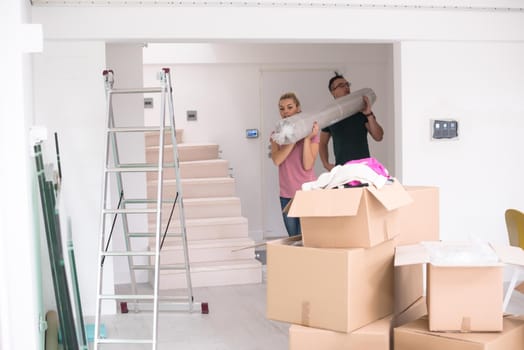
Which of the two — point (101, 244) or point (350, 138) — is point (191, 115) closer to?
point (350, 138)

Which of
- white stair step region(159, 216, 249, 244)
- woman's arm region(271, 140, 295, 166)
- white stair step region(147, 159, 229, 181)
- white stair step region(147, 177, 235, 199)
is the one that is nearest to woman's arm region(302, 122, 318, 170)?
woman's arm region(271, 140, 295, 166)

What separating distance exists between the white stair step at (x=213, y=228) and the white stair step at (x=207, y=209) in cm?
17

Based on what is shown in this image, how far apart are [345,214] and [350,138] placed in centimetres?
299

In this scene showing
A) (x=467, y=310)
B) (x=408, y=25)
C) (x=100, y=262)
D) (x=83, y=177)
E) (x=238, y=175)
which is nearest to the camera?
(x=467, y=310)

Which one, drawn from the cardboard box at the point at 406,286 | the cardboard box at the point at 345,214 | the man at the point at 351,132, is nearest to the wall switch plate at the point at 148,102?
the man at the point at 351,132

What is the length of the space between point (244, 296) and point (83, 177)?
63.7 inches

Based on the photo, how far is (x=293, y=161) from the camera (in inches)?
225

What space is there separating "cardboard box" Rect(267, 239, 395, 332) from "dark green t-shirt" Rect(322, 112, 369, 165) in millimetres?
2595

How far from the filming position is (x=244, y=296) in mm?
6047

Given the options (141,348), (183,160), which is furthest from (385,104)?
(141,348)

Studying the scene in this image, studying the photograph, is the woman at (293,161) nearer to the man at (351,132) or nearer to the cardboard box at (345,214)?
the man at (351,132)

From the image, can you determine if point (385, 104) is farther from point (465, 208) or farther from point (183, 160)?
point (465, 208)

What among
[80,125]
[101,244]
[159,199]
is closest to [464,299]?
[159,199]

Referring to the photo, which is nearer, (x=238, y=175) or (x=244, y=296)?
(x=244, y=296)
